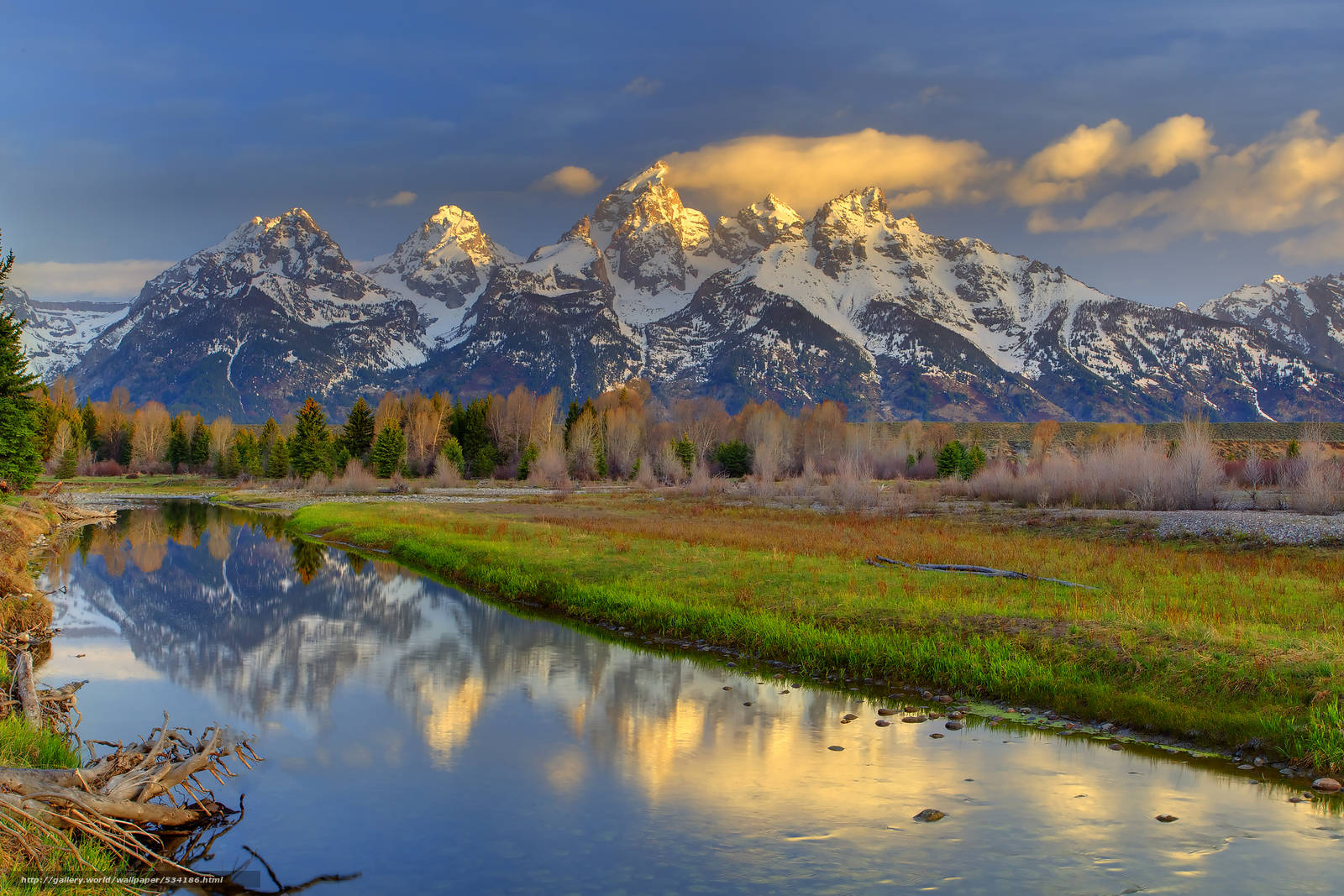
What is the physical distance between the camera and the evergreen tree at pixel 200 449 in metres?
142

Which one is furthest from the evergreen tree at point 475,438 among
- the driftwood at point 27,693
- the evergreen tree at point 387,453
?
the driftwood at point 27,693

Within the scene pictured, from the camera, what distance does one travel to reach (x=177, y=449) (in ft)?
468

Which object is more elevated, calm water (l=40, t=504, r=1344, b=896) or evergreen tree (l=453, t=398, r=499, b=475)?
evergreen tree (l=453, t=398, r=499, b=475)

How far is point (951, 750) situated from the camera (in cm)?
1487

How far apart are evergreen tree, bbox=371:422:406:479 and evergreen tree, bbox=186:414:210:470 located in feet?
177

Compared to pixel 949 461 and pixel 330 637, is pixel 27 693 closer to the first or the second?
pixel 330 637

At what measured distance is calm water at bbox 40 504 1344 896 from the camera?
10.6 meters

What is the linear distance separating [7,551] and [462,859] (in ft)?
97.9

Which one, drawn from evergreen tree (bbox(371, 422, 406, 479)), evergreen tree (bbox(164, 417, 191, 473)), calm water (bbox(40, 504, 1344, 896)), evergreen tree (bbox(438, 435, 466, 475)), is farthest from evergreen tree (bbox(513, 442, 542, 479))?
calm water (bbox(40, 504, 1344, 896))

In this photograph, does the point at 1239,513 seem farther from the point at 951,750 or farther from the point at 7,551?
the point at 7,551

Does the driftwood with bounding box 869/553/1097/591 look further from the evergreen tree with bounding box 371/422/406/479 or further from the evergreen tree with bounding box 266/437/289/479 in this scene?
the evergreen tree with bounding box 266/437/289/479

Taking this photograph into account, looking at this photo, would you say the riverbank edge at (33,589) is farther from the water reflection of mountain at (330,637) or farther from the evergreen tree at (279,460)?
the evergreen tree at (279,460)

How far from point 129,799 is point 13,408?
43918 millimetres

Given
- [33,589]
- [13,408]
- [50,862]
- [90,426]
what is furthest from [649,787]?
[90,426]
